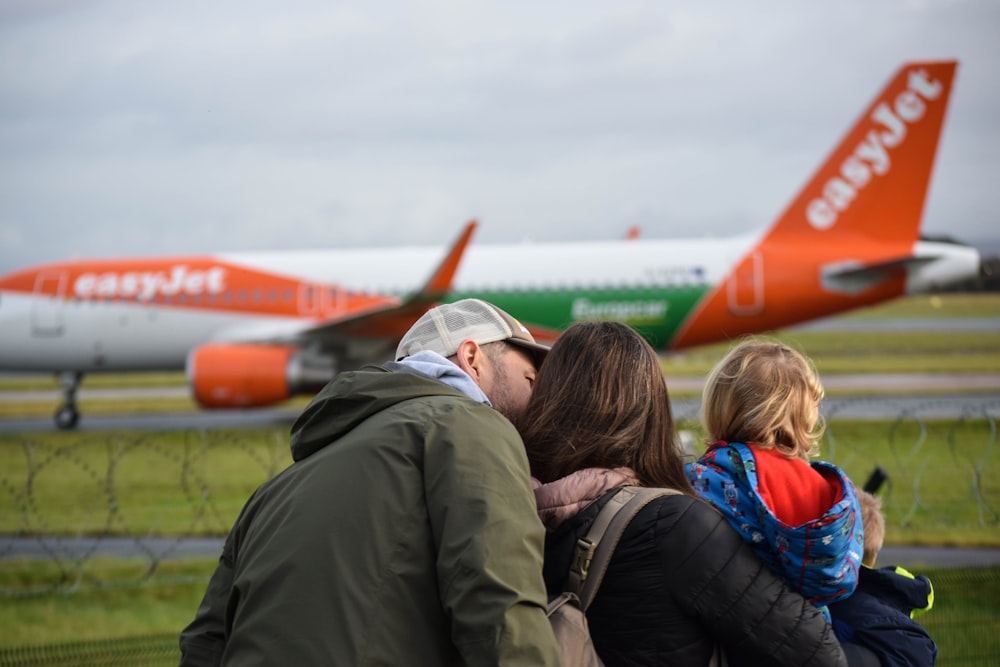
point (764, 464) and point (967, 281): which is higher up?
point (764, 464)

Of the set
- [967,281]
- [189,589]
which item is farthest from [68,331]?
[967,281]

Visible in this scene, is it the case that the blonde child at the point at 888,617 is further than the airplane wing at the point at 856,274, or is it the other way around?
the airplane wing at the point at 856,274

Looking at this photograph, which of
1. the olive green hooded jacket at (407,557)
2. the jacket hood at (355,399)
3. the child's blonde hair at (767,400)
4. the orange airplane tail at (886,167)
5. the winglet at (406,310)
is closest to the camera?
the olive green hooded jacket at (407,557)

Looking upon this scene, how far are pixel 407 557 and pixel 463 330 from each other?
27.5 inches

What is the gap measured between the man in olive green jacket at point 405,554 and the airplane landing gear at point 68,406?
21.3m

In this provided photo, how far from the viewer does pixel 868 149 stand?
861 inches

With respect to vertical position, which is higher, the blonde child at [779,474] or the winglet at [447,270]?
the blonde child at [779,474]

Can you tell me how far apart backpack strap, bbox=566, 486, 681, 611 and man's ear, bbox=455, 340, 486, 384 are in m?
0.49

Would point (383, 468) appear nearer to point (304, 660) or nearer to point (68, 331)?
point (304, 660)

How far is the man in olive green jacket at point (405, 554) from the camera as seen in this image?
2.10m

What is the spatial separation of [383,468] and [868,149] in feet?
70.5

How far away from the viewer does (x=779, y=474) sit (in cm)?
272

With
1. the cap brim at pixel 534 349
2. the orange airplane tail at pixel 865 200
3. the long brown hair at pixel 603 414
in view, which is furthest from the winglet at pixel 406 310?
the long brown hair at pixel 603 414

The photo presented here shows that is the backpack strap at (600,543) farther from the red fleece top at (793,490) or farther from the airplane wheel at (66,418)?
the airplane wheel at (66,418)
